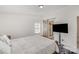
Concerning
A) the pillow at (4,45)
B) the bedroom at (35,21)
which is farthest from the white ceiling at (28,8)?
the pillow at (4,45)

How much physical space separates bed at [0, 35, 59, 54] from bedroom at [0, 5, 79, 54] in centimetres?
1

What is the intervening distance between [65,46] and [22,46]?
0.61 meters

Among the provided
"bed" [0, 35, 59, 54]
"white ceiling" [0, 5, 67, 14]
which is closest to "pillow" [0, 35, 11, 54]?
"bed" [0, 35, 59, 54]

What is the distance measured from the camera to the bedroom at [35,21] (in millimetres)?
1095

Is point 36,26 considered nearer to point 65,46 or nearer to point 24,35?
point 24,35

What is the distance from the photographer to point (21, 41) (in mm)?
1185

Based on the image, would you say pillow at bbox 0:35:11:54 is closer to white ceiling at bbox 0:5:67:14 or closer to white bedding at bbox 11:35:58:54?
white bedding at bbox 11:35:58:54

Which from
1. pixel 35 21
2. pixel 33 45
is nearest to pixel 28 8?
pixel 35 21

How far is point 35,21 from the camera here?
3.86 ft

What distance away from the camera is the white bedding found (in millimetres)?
1135

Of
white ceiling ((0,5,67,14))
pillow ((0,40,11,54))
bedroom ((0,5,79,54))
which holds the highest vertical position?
white ceiling ((0,5,67,14))

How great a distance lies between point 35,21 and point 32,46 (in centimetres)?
35

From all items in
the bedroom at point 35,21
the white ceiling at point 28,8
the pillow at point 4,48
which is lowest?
the pillow at point 4,48

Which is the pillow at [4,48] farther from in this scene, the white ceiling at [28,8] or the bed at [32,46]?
the white ceiling at [28,8]
